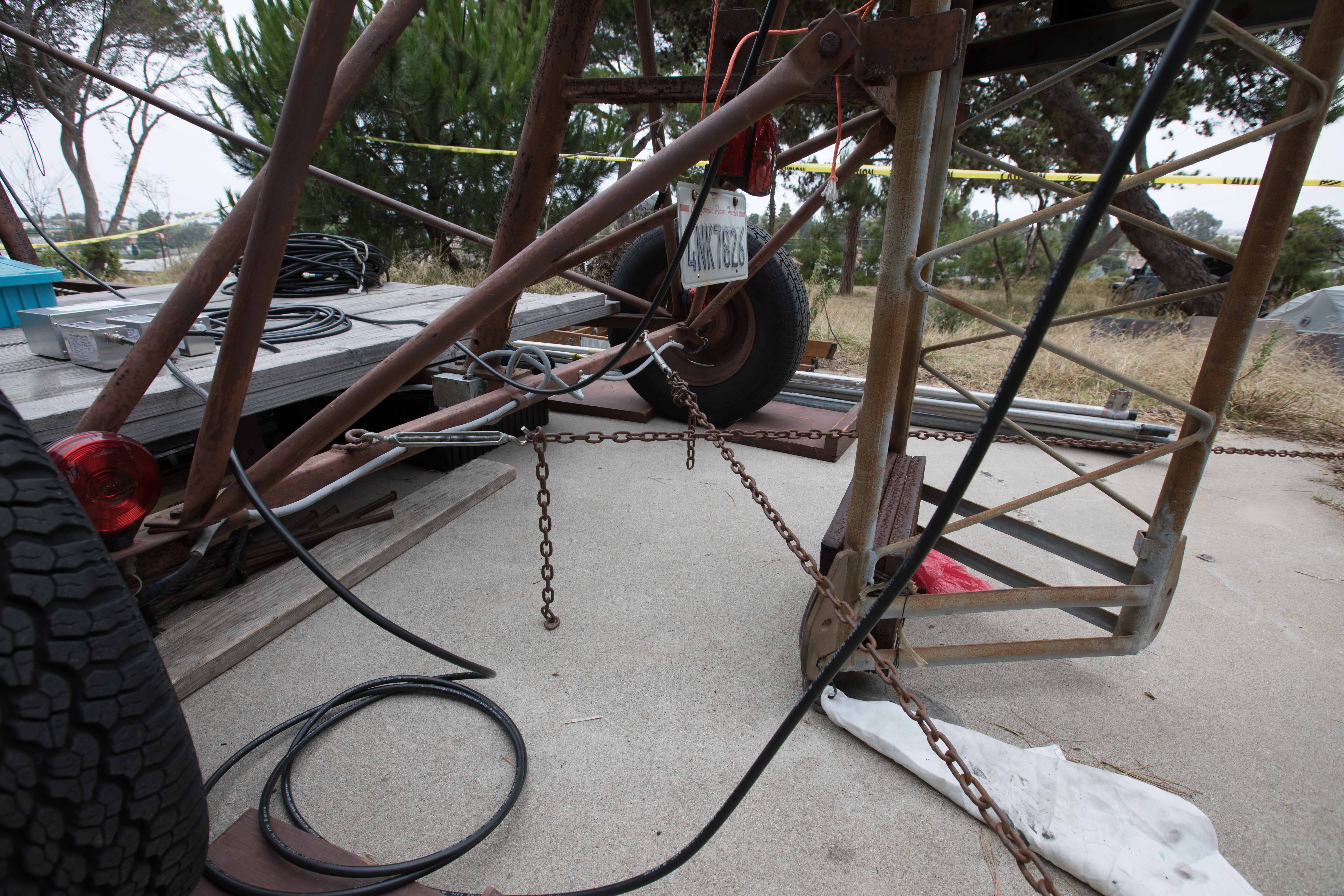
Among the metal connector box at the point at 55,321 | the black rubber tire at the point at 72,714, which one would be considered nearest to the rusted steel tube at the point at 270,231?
the black rubber tire at the point at 72,714

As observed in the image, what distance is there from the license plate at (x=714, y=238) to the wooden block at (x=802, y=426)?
1.30 m

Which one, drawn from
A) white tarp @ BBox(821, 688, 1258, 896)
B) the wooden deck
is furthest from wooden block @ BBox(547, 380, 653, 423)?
white tarp @ BBox(821, 688, 1258, 896)

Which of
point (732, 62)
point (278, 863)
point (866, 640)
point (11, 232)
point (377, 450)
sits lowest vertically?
point (278, 863)

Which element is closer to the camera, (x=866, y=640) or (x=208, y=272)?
(x=866, y=640)

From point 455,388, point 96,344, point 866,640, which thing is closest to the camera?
point 866,640

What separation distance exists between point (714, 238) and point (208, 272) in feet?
4.09

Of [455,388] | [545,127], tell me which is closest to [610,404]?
[455,388]

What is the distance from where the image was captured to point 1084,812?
1316mm

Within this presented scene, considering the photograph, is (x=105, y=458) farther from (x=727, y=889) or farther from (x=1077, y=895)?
(x=1077, y=895)

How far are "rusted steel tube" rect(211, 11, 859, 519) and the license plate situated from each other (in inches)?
13.7

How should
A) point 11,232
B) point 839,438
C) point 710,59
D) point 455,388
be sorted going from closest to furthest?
point 710,59 < point 455,388 < point 11,232 < point 839,438

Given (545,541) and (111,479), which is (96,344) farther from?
(545,541)

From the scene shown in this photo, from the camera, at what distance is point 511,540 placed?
8.16 feet

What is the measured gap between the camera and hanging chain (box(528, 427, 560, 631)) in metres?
1.69
